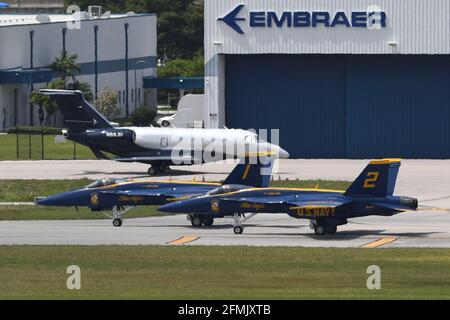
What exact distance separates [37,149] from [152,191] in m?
39.0

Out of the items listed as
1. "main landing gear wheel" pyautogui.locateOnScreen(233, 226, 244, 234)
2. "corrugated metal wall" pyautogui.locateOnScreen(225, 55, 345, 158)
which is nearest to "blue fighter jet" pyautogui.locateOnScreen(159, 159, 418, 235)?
"main landing gear wheel" pyautogui.locateOnScreen(233, 226, 244, 234)

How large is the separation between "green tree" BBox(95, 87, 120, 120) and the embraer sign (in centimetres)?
3324

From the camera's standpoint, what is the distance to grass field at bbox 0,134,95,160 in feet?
270

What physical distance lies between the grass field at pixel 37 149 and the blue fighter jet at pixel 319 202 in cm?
3623

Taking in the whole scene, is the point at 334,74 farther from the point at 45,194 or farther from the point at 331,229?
the point at 331,229

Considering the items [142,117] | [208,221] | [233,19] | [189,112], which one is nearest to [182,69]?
[142,117]

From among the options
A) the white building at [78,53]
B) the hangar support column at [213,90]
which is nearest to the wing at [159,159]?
the hangar support column at [213,90]

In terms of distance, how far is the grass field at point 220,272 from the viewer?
101 feet

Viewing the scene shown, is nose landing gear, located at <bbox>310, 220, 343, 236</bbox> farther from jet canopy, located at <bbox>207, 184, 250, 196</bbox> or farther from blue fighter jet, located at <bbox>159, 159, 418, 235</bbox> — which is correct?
jet canopy, located at <bbox>207, 184, 250, 196</bbox>

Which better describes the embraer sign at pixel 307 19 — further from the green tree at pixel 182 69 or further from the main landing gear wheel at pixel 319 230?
the green tree at pixel 182 69

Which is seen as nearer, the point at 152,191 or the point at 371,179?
the point at 371,179

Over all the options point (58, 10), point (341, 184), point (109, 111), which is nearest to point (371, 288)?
point (341, 184)

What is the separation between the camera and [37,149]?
284ft
